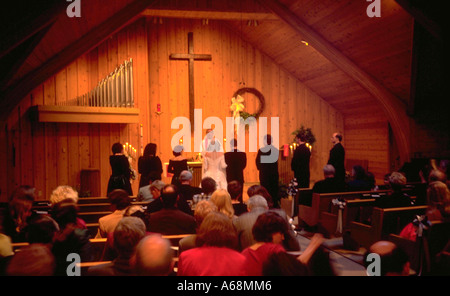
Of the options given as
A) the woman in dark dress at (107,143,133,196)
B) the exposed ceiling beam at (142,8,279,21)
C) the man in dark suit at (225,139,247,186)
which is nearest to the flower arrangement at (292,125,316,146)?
the exposed ceiling beam at (142,8,279,21)

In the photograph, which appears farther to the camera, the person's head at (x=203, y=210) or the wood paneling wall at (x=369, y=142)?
the wood paneling wall at (x=369, y=142)

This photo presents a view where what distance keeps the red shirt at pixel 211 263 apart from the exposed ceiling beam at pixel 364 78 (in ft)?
21.6

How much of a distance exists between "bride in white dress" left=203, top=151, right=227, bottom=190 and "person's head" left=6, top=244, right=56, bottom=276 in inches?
172

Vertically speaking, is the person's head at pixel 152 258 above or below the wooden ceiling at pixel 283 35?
below

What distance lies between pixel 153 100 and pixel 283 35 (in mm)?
3797

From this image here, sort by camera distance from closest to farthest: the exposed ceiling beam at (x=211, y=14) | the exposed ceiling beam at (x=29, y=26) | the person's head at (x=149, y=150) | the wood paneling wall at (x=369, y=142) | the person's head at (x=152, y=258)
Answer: the person's head at (x=152, y=258), the exposed ceiling beam at (x=29, y=26), the person's head at (x=149, y=150), the exposed ceiling beam at (x=211, y=14), the wood paneling wall at (x=369, y=142)

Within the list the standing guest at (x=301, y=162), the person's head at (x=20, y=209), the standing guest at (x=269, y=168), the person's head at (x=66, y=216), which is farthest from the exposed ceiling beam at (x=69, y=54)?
the person's head at (x=66, y=216)

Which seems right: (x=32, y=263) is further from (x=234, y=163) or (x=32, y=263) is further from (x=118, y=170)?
(x=234, y=163)

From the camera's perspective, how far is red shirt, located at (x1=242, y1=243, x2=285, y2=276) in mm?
2004

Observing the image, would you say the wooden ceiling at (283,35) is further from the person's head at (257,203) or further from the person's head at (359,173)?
the person's head at (257,203)

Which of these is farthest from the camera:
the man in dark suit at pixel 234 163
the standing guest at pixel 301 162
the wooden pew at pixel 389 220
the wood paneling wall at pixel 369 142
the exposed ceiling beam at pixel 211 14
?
the wood paneling wall at pixel 369 142

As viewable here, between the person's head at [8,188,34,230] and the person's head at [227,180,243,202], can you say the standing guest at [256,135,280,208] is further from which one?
the person's head at [8,188,34,230]

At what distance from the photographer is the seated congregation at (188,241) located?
6.13ft
